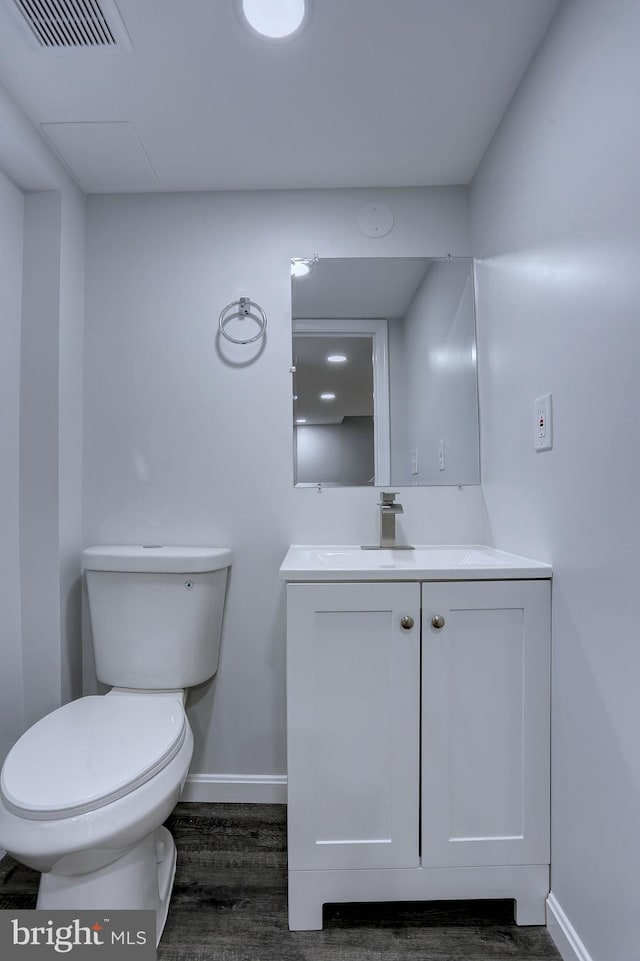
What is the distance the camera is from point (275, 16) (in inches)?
44.6

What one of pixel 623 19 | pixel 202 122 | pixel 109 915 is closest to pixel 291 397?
pixel 202 122

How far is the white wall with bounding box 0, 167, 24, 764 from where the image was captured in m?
1.50

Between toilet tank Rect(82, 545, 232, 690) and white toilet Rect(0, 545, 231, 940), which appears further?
toilet tank Rect(82, 545, 232, 690)

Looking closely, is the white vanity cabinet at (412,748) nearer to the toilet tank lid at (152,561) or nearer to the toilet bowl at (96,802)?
the toilet bowl at (96,802)

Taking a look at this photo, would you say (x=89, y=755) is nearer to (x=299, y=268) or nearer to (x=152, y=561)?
(x=152, y=561)

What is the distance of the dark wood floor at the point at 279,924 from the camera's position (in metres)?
1.14

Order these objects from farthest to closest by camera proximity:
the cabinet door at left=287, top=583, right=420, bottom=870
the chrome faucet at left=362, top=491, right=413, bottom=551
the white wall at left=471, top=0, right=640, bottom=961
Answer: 1. the chrome faucet at left=362, top=491, right=413, bottom=551
2. the cabinet door at left=287, top=583, right=420, bottom=870
3. the white wall at left=471, top=0, right=640, bottom=961

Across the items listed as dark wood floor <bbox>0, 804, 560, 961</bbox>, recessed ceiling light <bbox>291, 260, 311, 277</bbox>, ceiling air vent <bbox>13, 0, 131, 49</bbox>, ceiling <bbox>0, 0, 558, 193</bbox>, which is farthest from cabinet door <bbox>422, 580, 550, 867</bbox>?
ceiling air vent <bbox>13, 0, 131, 49</bbox>

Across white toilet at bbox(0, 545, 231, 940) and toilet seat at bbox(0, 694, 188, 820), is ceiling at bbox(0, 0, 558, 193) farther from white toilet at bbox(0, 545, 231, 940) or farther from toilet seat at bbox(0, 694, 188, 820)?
toilet seat at bbox(0, 694, 188, 820)

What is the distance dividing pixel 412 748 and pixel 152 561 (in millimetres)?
880

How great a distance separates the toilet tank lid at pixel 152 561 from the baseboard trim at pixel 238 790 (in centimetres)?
76

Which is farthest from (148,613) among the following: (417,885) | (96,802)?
(417,885)

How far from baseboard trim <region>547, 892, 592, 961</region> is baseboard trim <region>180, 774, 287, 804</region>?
846 mm

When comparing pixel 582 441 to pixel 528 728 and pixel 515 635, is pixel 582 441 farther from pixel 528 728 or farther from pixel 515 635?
pixel 528 728
